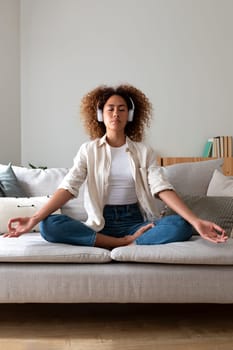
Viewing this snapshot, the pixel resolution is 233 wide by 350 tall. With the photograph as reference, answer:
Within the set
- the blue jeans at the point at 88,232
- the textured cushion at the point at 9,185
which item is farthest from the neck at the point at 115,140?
the textured cushion at the point at 9,185

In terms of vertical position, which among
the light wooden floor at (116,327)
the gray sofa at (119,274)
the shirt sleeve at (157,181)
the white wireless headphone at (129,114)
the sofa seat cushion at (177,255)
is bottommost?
the light wooden floor at (116,327)

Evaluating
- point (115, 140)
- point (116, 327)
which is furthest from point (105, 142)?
point (116, 327)

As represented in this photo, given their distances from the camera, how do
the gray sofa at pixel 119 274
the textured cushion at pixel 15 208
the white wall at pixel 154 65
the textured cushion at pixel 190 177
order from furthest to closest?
the white wall at pixel 154 65 → the textured cushion at pixel 190 177 → the textured cushion at pixel 15 208 → the gray sofa at pixel 119 274

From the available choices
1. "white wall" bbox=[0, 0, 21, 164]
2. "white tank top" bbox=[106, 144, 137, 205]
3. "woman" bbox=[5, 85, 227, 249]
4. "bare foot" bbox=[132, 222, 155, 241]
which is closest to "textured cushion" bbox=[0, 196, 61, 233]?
"woman" bbox=[5, 85, 227, 249]

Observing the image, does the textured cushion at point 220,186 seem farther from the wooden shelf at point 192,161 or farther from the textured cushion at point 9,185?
the wooden shelf at point 192,161

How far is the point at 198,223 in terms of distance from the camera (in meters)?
1.89

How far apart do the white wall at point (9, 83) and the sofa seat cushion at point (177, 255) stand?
112 inches

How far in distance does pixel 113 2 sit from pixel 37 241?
10.9ft

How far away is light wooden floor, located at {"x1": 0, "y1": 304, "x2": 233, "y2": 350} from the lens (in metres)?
1.78

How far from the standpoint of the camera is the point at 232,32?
4.69 metres

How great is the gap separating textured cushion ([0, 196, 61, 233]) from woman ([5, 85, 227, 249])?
46cm

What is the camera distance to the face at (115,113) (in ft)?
7.58

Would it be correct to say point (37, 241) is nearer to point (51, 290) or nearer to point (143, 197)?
point (51, 290)

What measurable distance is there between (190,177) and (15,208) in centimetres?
101
